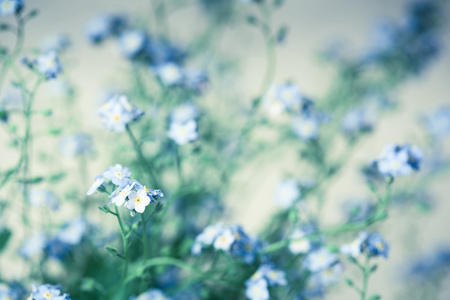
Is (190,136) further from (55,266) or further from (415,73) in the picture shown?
(415,73)

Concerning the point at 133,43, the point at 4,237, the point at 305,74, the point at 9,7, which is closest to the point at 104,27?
the point at 133,43

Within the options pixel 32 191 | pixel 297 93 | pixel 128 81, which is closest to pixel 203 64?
pixel 128 81

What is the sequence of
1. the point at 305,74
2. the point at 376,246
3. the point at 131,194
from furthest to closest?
1. the point at 305,74
2. the point at 376,246
3. the point at 131,194

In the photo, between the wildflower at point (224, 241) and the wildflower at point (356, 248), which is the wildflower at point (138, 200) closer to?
the wildflower at point (224, 241)

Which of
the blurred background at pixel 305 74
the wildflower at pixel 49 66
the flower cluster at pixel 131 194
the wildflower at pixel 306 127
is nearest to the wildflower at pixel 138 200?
the flower cluster at pixel 131 194

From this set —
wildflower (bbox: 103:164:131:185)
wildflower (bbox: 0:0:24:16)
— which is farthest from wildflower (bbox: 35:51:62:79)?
wildflower (bbox: 103:164:131:185)

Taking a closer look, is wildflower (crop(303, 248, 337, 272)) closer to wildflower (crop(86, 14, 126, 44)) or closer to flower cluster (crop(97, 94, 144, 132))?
flower cluster (crop(97, 94, 144, 132))

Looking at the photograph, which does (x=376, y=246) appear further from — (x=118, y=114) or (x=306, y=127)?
(x=118, y=114)
